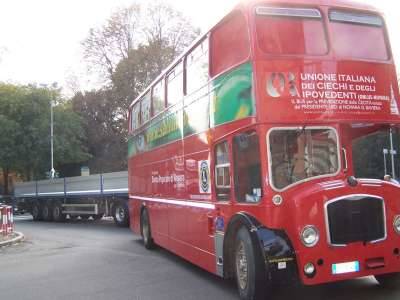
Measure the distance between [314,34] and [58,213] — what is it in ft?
72.3

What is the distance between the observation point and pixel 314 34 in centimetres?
737

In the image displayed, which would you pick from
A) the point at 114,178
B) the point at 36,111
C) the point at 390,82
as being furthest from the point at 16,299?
the point at 36,111

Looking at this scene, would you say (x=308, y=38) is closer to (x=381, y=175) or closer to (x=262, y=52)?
(x=262, y=52)

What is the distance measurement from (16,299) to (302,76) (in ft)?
17.1

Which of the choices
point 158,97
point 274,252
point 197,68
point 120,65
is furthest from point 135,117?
point 120,65

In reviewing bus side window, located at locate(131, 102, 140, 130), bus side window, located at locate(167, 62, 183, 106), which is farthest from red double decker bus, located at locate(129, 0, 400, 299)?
bus side window, located at locate(131, 102, 140, 130)

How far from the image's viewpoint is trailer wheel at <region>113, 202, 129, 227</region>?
826 inches

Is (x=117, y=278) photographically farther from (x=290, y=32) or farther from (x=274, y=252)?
(x=290, y=32)

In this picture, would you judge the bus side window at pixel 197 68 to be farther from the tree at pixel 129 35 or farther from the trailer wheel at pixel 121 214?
the tree at pixel 129 35

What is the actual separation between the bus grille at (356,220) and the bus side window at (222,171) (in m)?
1.83

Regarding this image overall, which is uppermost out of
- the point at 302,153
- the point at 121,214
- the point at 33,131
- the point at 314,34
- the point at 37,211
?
the point at 33,131

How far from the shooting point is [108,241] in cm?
1628

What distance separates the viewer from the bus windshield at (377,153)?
23.4ft

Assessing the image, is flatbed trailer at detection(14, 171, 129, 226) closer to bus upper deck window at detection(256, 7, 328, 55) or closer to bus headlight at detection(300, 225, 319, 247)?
bus upper deck window at detection(256, 7, 328, 55)
